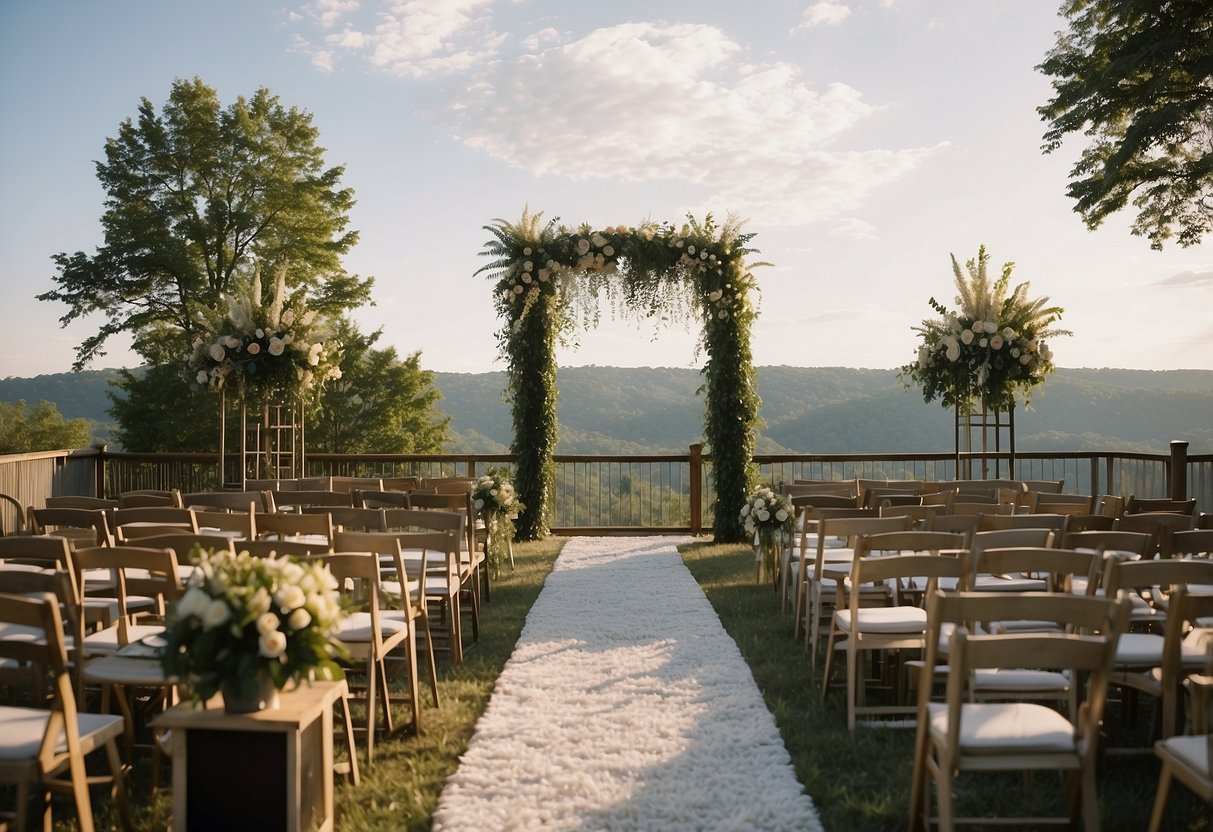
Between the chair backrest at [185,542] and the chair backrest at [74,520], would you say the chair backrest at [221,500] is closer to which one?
the chair backrest at [74,520]

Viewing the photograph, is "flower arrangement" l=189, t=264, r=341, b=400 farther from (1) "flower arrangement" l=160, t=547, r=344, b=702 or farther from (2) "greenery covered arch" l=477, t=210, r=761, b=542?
(1) "flower arrangement" l=160, t=547, r=344, b=702

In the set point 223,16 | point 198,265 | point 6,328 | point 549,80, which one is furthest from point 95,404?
point 549,80

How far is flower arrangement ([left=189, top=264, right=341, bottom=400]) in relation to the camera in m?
10.6

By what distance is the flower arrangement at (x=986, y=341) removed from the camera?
38.0 feet

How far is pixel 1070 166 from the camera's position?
15.5 m

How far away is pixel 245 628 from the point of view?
2.92 m

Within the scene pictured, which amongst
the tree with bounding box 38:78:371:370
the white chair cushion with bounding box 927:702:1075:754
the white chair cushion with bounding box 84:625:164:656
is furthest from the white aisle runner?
the tree with bounding box 38:78:371:370

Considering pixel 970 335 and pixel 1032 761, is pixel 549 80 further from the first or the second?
pixel 1032 761

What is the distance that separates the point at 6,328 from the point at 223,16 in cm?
1888

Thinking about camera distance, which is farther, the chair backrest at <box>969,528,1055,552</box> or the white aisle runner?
the chair backrest at <box>969,528,1055,552</box>

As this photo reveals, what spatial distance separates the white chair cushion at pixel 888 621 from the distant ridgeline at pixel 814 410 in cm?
3287

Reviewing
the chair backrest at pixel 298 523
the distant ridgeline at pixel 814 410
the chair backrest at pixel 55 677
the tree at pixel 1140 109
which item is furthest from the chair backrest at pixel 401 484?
the distant ridgeline at pixel 814 410

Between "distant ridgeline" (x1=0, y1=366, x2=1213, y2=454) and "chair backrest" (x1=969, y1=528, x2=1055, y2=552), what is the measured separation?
32735 mm

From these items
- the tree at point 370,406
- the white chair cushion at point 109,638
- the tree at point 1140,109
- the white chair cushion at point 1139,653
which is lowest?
the white chair cushion at point 109,638
